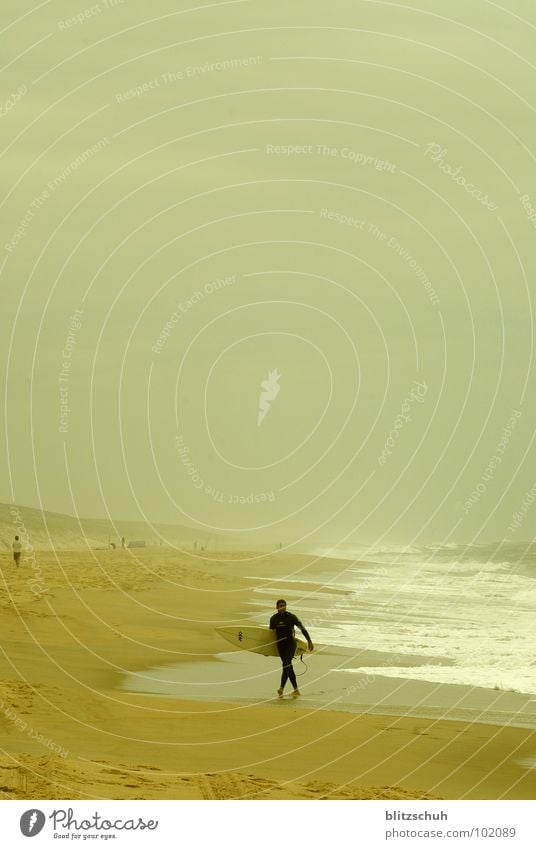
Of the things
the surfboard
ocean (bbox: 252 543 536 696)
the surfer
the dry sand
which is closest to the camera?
the dry sand

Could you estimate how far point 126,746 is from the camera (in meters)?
13.6

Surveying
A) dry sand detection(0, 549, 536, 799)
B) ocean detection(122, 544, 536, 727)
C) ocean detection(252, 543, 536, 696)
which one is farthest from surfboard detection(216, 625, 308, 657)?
ocean detection(252, 543, 536, 696)

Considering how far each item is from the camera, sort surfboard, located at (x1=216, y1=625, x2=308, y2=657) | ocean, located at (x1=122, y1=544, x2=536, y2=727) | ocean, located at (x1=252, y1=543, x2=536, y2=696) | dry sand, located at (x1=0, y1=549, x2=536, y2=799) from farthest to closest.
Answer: ocean, located at (x1=252, y1=543, x2=536, y2=696) < surfboard, located at (x1=216, y1=625, x2=308, y2=657) < ocean, located at (x1=122, y1=544, x2=536, y2=727) < dry sand, located at (x1=0, y1=549, x2=536, y2=799)

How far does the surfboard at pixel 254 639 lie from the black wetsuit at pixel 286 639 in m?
1.02

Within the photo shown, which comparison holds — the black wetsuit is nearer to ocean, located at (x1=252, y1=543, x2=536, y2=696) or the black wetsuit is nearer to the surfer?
the surfer

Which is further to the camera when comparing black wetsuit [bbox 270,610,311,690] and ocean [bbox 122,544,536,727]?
black wetsuit [bbox 270,610,311,690]

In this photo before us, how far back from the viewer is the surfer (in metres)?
18.9

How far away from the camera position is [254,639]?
893 inches
